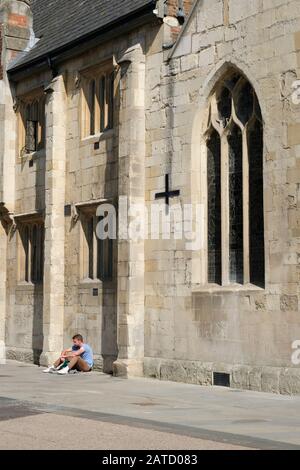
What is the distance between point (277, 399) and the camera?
13.6m

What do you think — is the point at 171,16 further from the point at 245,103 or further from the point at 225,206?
the point at 225,206

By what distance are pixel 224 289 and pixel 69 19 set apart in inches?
389

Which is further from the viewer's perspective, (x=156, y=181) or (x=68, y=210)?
(x=68, y=210)

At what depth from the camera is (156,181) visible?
17594mm

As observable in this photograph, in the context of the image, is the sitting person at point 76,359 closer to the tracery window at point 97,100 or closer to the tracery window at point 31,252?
the tracery window at point 31,252

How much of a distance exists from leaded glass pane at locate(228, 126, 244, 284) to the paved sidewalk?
7.60 feet

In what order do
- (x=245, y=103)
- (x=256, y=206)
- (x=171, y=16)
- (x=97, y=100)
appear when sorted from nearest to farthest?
(x=256, y=206) → (x=245, y=103) → (x=171, y=16) → (x=97, y=100)

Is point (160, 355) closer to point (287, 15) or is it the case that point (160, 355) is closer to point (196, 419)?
point (196, 419)

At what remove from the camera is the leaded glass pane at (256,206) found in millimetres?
15297

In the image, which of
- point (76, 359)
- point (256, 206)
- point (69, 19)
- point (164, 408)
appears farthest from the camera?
point (69, 19)

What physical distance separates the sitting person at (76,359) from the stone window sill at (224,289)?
339cm


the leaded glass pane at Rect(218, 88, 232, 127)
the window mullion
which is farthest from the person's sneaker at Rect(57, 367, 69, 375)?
the leaded glass pane at Rect(218, 88, 232, 127)

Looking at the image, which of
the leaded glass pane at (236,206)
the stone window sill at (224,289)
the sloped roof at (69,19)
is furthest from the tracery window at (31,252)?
the leaded glass pane at (236,206)

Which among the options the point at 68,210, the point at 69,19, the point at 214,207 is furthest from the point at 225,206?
the point at 69,19
